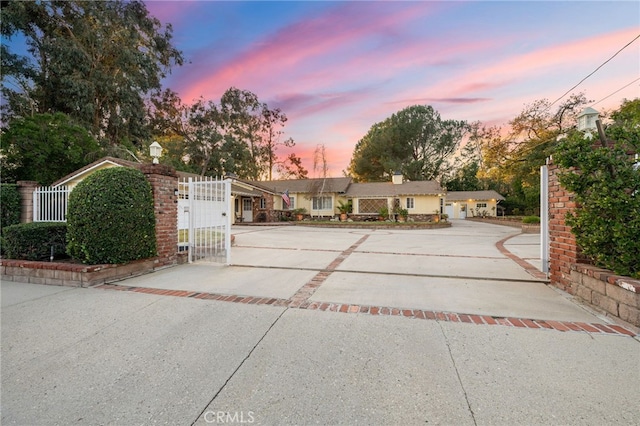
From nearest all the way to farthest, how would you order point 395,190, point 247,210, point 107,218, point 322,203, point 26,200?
point 107,218
point 26,200
point 247,210
point 395,190
point 322,203

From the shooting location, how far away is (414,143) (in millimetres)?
33750

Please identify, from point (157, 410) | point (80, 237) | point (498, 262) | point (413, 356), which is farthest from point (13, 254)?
point (498, 262)

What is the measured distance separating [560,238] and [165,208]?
7.11 meters

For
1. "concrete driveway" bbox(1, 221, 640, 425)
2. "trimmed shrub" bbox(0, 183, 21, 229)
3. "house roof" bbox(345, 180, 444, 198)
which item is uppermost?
"house roof" bbox(345, 180, 444, 198)

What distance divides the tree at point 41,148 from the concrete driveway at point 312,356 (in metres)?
11.9

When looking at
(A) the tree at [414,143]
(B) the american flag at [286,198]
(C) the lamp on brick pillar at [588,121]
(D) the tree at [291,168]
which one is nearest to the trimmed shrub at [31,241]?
(C) the lamp on brick pillar at [588,121]

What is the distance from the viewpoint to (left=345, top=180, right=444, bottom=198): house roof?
2233cm

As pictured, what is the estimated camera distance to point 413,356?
2264mm

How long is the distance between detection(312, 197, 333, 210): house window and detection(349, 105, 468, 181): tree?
12455 millimetres

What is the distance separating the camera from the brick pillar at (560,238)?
387 centimetres

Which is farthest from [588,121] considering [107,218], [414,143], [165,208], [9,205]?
[414,143]

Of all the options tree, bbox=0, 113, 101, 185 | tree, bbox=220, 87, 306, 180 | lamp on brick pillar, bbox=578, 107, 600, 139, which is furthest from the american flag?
lamp on brick pillar, bbox=578, 107, 600, 139

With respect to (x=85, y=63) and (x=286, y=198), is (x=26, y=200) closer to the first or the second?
(x=85, y=63)

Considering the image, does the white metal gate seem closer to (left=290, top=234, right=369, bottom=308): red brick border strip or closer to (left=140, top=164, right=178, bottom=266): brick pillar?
(left=140, top=164, right=178, bottom=266): brick pillar
